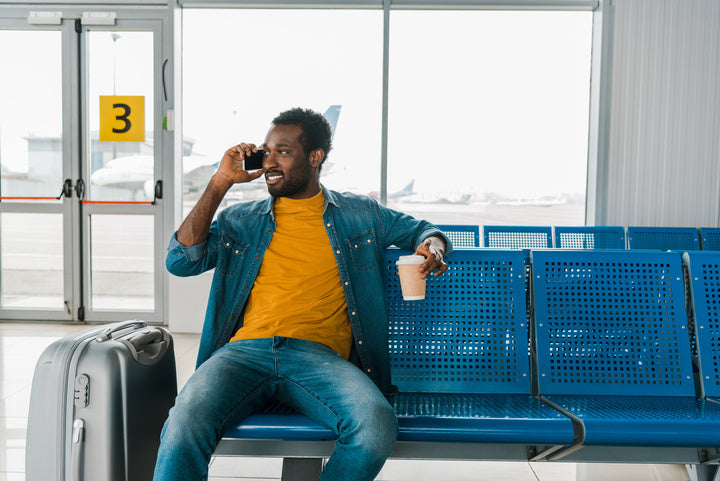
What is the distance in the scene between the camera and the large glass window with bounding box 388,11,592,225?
5254 mm

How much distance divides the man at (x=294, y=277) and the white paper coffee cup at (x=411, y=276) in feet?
0.14

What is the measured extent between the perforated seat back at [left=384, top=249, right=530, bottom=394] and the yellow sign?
4.12 meters

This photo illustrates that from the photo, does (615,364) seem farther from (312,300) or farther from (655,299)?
(312,300)

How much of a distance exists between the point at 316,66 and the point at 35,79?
276 centimetres

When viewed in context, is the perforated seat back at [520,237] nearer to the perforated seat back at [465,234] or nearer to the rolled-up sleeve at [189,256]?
the perforated seat back at [465,234]

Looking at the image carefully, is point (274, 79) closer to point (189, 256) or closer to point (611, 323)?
point (189, 256)

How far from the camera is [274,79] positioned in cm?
524

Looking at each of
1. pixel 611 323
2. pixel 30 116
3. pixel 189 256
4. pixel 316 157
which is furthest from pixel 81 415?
pixel 30 116

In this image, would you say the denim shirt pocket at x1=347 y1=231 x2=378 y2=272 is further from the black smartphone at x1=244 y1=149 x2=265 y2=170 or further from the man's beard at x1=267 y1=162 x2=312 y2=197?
the black smartphone at x1=244 y1=149 x2=265 y2=170

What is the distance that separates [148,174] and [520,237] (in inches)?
139

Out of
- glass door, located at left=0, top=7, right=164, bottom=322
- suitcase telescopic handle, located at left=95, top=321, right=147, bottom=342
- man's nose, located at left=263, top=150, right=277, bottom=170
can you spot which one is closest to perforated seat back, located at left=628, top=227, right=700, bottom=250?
man's nose, located at left=263, top=150, right=277, bottom=170

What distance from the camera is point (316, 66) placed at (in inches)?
206

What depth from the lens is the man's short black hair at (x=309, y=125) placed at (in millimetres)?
2092

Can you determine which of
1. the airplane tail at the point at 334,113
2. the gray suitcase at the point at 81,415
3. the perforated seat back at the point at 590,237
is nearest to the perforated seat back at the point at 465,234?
the perforated seat back at the point at 590,237
